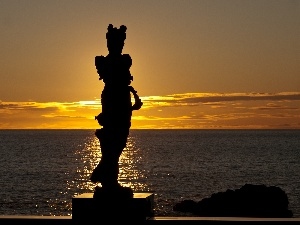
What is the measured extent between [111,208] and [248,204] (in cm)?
2820

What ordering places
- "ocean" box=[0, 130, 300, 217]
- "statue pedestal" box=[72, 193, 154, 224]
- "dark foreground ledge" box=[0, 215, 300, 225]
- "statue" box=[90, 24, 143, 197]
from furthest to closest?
1. "ocean" box=[0, 130, 300, 217]
2. "statue" box=[90, 24, 143, 197]
3. "statue pedestal" box=[72, 193, 154, 224]
4. "dark foreground ledge" box=[0, 215, 300, 225]

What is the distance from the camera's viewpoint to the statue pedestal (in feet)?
36.9

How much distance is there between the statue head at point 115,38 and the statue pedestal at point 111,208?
8.30ft

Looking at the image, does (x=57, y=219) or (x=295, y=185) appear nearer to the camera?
(x=57, y=219)

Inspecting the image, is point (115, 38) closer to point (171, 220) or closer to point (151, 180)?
point (171, 220)

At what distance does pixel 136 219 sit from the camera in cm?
1123

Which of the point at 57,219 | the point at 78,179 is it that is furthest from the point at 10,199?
the point at 57,219

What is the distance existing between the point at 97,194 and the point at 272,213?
30066 millimetres

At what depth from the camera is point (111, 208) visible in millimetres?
11359

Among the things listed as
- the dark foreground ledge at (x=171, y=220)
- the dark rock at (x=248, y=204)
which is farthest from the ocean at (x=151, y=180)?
the dark foreground ledge at (x=171, y=220)

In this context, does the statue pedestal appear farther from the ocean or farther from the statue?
the ocean

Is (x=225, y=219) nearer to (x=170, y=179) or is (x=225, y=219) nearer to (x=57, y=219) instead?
(x=57, y=219)

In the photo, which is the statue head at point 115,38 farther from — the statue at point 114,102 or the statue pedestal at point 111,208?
the statue pedestal at point 111,208

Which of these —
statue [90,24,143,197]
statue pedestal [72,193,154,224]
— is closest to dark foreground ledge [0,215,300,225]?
statue pedestal [72,193,154,224]
